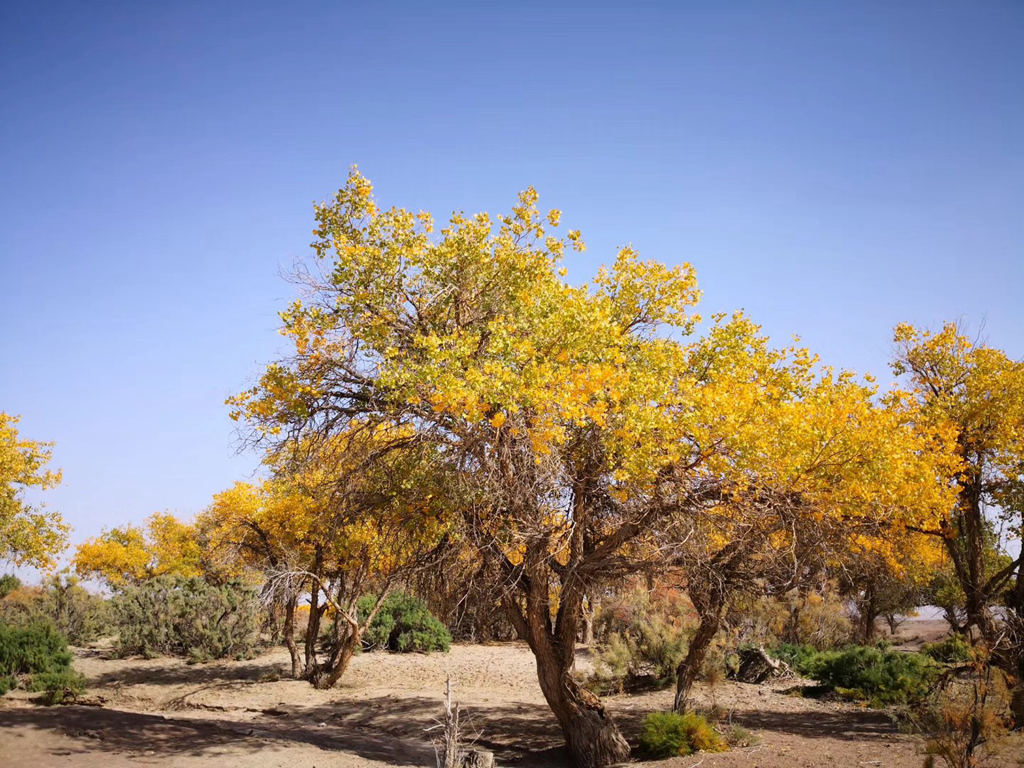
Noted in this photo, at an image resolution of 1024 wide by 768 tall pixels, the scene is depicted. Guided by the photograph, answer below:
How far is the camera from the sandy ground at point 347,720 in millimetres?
10008

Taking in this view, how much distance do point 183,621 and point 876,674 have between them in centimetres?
2120

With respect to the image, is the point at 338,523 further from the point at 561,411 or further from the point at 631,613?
the point at 631,613

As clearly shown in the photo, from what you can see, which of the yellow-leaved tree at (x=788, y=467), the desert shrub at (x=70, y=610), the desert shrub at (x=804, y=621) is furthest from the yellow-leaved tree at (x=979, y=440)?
the desert shrub at (x=70, y=610)

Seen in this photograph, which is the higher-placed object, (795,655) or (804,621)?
(804,621)

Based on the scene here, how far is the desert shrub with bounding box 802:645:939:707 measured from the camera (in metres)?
15.1

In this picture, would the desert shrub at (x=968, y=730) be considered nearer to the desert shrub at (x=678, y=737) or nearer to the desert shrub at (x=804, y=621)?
the desert shrub at (x=678, y=737)

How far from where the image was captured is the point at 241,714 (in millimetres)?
14695

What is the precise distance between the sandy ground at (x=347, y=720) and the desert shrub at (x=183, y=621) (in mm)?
805

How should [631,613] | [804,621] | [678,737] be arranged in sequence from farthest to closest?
[804,621]
[631,613]
[678,737]

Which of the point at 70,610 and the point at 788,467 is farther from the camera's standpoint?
the point at 70,610

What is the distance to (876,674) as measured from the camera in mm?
16422

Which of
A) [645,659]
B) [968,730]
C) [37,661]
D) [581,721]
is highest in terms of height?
[968,730]

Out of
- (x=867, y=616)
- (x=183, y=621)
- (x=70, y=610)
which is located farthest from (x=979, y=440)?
(x=70, y=610)

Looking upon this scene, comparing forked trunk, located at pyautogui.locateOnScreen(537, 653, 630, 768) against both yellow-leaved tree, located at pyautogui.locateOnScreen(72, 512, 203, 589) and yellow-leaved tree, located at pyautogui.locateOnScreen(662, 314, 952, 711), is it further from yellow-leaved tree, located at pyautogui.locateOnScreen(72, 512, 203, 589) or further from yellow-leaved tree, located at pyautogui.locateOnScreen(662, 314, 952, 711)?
yellow-leaved tree, located at pyautogui.locateOnScreen(72, 512, 203, 589)
